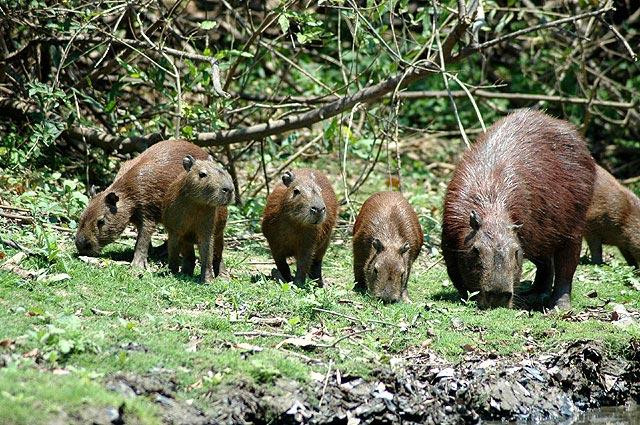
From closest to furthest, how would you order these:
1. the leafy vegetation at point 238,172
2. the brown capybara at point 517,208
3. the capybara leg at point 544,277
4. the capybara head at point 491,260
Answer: the leafy vegetation at point 238,172 → the capybara head at point 491,260 → the brown capybara at point 517,208 → the capybara leg at point 544,277

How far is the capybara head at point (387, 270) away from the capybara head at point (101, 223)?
2.20 metres

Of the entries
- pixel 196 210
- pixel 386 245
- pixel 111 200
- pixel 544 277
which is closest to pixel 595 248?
pixel 544 277

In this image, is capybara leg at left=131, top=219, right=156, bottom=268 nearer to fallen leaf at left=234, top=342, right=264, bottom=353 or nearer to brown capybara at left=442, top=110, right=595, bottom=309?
fallen leaf at left=234, top=342, right=264, bottom=353

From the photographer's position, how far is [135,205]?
920cm

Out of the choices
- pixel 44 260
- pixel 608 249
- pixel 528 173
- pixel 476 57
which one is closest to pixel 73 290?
pixel 44 260

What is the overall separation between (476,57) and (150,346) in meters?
11.1

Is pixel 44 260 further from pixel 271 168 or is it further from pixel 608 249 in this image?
pixel 608 249

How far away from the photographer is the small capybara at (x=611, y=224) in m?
11.2

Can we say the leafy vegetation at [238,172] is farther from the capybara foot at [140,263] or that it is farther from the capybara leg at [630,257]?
the capybara leg at [630,257]

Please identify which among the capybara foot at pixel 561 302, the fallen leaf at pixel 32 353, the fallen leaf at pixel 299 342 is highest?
the capybara foot at pixel 561 302

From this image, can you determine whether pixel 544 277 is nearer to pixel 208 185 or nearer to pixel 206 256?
pixel 206 256

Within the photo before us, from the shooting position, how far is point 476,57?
1658 centimetres

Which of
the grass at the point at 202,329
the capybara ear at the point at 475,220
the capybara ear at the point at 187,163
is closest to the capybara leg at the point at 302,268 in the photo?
the grass at the point at 202,329

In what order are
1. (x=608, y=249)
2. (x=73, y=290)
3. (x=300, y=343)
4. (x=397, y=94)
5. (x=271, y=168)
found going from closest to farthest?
1. (x=300, y=343)
2. (x=73, y=290)
3. (x=397, y=94)
4. (x=608, y=249)
5. (x=271, y=168)
